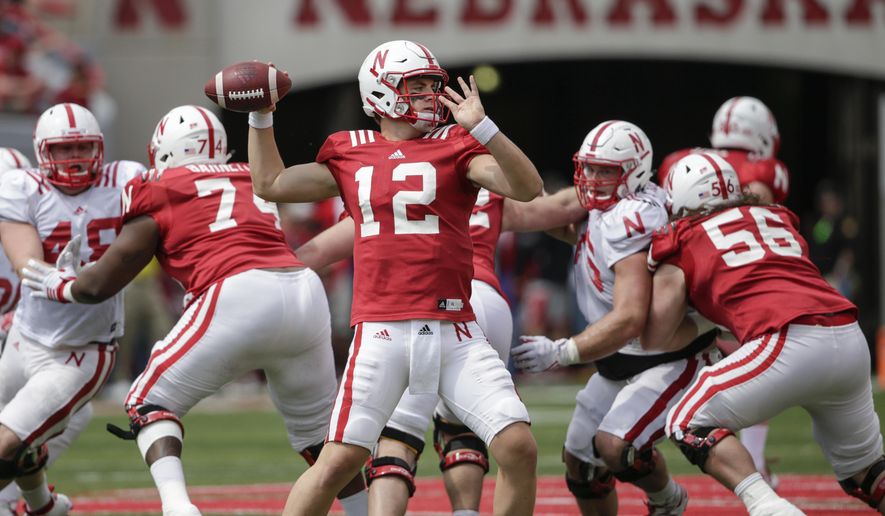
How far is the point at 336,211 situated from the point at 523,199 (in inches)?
416

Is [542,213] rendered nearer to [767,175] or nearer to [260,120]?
[260,120]

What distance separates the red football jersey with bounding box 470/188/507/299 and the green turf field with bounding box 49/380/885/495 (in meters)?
2.18

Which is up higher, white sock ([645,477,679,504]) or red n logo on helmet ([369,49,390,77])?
red n logo on helmet ([369,49,390,77])

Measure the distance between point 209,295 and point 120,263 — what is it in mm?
412

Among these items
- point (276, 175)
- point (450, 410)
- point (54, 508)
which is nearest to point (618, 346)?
point (450, 410)

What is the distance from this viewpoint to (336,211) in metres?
15.6

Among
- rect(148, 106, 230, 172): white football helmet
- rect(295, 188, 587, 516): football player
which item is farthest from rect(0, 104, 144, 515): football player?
rect(295, 188, 587, 516): football player

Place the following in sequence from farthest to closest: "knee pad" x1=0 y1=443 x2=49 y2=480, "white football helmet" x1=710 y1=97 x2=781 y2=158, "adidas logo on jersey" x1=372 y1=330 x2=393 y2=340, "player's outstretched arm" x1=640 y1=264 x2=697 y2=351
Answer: "white football helmet" x1=710 y1=97 x2=781 y2=158, "knee pad" x1=0 y1=443 x2=49 y2=480, "player's outstretched arm" x1=640 y1=264 x2=697 y2=351, "adidas logo on jersey" x1=372 y1=330 x2=393 y2=340

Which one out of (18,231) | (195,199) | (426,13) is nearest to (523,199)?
(195,199)

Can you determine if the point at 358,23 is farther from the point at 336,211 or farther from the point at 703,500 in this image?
the point at 703,500

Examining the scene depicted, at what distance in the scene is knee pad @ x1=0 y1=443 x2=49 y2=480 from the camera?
6172 millimetres

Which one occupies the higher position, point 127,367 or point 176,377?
point 176,377

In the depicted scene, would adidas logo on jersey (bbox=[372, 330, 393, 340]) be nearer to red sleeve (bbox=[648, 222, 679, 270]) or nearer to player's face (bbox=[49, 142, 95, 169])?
red sleeve (bbox=[648, 222, 679, 270])

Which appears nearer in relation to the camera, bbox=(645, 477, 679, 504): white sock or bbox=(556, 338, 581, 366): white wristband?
bbox=(556, 338, 581, 366): white wristband
